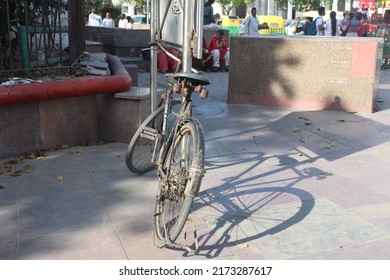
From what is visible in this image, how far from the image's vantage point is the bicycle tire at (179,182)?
10.7ft

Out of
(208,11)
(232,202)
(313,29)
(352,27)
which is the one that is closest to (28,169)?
(232,202)

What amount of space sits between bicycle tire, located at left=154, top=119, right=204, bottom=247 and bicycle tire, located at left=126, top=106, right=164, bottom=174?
843 millimetres

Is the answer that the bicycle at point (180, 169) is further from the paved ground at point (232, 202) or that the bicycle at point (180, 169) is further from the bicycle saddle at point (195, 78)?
the paved ground at point (232, 202)

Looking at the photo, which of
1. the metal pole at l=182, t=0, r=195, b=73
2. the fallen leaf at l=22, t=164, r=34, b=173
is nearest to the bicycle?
the metal pole at l=182, t=0, r=195, b=73

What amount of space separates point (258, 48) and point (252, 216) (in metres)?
5.05

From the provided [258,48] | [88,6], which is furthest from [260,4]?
[258,48]

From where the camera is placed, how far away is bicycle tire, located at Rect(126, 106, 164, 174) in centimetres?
477

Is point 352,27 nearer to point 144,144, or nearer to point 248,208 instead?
point 144,144

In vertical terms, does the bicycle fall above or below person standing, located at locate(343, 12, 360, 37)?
below

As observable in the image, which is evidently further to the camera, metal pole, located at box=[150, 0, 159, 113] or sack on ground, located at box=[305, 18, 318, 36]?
sack on ground, located at box=[305, 18, 318, 36]

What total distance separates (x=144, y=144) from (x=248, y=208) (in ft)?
4.53

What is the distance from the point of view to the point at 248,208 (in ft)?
14.3

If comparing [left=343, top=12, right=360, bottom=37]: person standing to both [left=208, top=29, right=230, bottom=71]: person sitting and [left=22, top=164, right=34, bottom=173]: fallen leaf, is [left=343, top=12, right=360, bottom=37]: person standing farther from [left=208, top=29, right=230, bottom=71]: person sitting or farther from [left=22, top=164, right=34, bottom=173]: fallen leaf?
[left=22, top=164, right=34, bottom=173]: fallen leaf

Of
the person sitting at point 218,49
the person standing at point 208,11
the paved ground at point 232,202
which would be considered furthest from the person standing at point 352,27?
the paved ground at point 232,202
